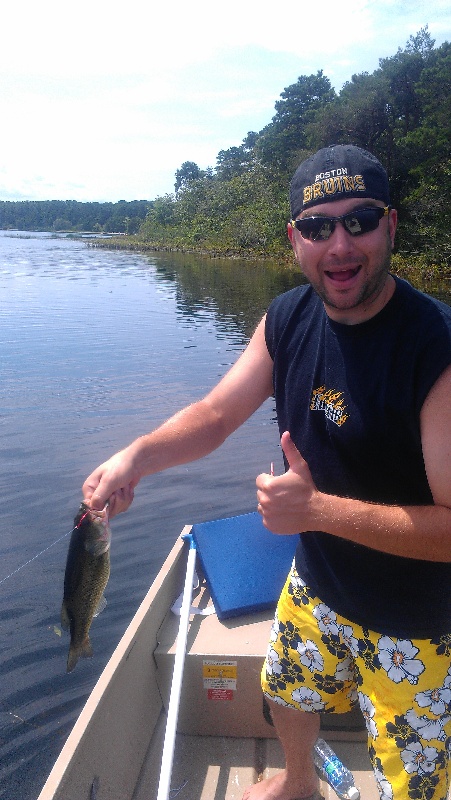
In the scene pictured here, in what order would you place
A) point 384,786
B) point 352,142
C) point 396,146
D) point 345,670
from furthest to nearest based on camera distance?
point 352,142
point 396,146
point 345,670
point 384,786

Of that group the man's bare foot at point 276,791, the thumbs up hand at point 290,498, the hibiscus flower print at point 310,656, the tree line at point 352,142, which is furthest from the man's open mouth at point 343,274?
the tree line at point 352,142

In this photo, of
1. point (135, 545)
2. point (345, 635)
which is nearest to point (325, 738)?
point (345, 635)

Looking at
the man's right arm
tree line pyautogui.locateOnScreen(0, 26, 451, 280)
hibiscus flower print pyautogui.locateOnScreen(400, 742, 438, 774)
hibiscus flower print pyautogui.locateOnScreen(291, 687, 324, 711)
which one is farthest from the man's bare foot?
tree line pyautogui.locateOnScreen(0, 26, 451, 280)

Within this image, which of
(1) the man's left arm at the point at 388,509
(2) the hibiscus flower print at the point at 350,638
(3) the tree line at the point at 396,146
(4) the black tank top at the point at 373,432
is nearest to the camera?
(1) the man's left arm at the point at 388,509

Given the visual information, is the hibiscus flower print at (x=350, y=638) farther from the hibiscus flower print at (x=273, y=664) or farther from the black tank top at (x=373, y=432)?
the hibiscus flower print at (x=273, y=664)

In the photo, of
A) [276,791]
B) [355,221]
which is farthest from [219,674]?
[355,221]

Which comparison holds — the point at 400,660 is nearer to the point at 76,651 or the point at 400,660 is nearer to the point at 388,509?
the point at 388,509

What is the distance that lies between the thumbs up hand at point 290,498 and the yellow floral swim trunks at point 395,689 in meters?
0.52

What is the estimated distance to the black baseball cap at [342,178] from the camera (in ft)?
7.18

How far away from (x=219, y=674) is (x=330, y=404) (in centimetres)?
185

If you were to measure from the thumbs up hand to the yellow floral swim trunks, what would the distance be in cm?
52

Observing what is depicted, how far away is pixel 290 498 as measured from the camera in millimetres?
2045

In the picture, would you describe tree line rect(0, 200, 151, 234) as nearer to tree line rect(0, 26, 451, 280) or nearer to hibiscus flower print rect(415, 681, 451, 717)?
tree line rect(0, 26, 451, 280)

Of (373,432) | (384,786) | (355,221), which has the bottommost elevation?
(384,786)
